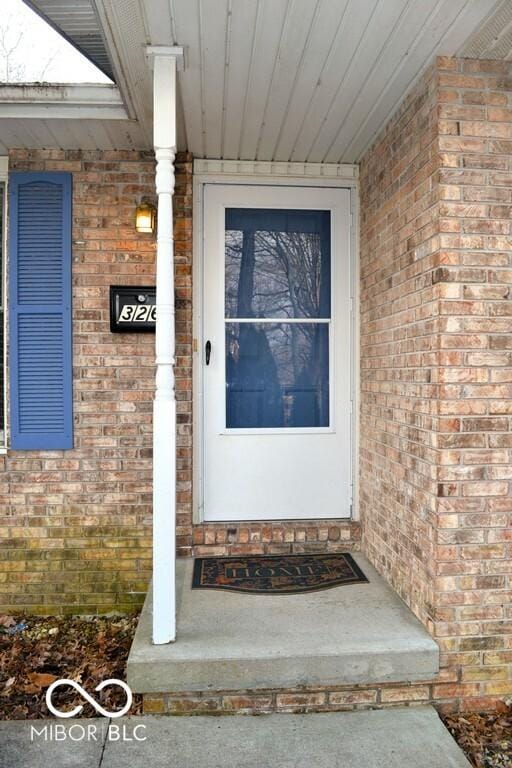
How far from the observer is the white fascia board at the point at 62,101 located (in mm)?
2658

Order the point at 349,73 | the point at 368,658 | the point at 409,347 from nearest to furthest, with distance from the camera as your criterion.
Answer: the point at 368,658 → the point at 349,73 → the point at 409,347

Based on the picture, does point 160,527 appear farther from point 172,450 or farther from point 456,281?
point 456,281

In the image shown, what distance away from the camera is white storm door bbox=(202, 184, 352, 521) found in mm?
3266

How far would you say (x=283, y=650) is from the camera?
7.29ft

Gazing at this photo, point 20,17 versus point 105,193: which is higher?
point 20,17

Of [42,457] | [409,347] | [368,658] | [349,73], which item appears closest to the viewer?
[368,658]

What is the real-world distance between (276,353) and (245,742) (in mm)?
2034

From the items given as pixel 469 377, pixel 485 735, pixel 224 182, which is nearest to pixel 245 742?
pixel 485 735

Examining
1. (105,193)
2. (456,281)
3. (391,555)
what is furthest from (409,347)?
(105,193)

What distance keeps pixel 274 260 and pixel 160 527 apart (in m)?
1.82

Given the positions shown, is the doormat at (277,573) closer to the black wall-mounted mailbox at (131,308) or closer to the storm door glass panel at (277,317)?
the storm door glass panel at (277,317)

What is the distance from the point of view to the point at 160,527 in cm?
225

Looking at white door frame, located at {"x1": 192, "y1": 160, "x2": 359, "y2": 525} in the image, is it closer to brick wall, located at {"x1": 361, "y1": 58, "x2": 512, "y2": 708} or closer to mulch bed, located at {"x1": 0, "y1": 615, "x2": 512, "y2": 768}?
mulch bed, located at {"x1": 0, "y1": 615, "x2": 512, "y2": 768}

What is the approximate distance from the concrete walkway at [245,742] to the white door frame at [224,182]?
1.25 metres
